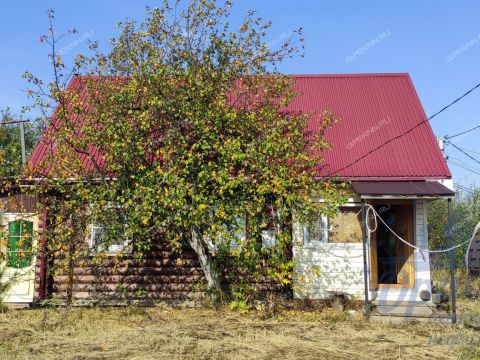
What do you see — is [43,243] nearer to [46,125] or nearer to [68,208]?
[68,208]

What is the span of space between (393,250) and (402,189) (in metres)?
2.32

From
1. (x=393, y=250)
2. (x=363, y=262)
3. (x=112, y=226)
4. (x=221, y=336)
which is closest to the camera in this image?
(x=221, y=336)

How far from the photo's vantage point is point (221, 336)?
8.13 m

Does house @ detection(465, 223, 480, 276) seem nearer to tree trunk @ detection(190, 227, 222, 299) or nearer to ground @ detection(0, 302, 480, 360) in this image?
ground @ detection(0, 302, 480, 360)

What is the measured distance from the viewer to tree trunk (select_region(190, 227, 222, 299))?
1078 cm

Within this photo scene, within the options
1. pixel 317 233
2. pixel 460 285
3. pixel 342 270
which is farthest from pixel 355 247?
pixel 460 285

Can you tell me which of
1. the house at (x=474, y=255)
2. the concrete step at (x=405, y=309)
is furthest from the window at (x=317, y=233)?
the house at (x=474, y=255)

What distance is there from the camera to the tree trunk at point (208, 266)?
1078 cm

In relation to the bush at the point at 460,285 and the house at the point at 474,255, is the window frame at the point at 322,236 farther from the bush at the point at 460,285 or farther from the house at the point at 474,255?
the house at the point at 474,255

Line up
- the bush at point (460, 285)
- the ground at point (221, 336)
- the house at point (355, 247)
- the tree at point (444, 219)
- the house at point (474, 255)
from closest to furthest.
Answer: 1. the ground at point (221, 336)
2. the house at point (474, 255)
3. the house at point (355, 247)
4. the bush at point (460, 285)
5. the tree at point (444, 219)

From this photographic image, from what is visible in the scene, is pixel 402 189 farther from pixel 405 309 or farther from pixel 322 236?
pixel 405 309

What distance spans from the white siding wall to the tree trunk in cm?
197

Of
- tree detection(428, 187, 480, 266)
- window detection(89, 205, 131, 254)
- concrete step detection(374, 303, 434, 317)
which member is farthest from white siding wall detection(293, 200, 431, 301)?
tree detection(428, 187, 480, 266)

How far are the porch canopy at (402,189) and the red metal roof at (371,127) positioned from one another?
18cm
